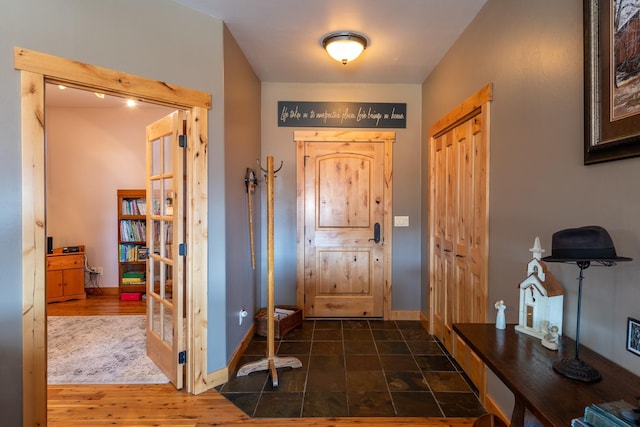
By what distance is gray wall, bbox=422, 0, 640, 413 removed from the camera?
1185 millimetres

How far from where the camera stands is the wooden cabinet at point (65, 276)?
4.48 metres

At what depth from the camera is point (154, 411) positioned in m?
2.13

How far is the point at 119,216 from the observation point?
15.6 ft

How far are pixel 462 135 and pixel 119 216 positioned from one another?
4.68m

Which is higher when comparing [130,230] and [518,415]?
[130,230]

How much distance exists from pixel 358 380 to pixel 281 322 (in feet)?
3.54

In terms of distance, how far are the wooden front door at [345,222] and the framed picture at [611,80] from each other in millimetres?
2510

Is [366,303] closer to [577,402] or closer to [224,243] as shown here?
[224,243]

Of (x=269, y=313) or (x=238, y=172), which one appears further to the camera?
(x=238, y=172)

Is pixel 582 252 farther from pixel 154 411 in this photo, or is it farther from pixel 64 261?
pixel 64 261

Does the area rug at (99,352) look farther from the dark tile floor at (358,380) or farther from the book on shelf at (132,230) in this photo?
the book on shelf at (132,230)

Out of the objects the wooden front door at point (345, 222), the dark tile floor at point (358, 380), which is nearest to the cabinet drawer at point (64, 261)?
the dark tile floor at point (358, 380)

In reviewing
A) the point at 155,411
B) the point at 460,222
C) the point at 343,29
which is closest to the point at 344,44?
the point at 343,29

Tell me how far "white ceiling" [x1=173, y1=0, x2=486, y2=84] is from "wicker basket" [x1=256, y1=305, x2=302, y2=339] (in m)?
2.57
